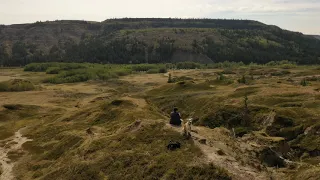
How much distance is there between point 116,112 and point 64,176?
132 ft

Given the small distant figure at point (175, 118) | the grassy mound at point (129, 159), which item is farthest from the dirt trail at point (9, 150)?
the small distant figure at point (175, 118)

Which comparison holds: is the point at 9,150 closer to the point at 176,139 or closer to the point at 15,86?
the point at 176,139

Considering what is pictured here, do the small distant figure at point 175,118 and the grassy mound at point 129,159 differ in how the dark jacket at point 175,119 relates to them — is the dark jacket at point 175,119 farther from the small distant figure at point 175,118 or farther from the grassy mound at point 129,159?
the grassy mound at point 129,159

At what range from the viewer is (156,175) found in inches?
1425

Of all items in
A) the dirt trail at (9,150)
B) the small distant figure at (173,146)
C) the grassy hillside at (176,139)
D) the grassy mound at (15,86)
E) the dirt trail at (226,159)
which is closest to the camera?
the dirt trail at (226,159)

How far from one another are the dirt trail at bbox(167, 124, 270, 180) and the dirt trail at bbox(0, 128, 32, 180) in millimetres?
23808

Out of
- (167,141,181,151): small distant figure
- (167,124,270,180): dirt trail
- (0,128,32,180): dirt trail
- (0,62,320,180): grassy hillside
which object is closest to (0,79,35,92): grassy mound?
(0,62,320,180): grassy hillside

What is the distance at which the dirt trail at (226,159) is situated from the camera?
34438 millimetres

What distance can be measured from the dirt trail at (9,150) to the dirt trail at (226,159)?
937 inches

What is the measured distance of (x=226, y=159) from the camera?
3728 cm

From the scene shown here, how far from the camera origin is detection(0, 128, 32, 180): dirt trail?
52091 millimetres

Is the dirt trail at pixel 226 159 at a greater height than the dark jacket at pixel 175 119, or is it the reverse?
the dark jacket at pixel 175 119

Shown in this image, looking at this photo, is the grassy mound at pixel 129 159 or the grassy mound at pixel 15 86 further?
the grassy mound at pixel 15 86

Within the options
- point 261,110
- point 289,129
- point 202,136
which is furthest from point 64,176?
point 261,110
